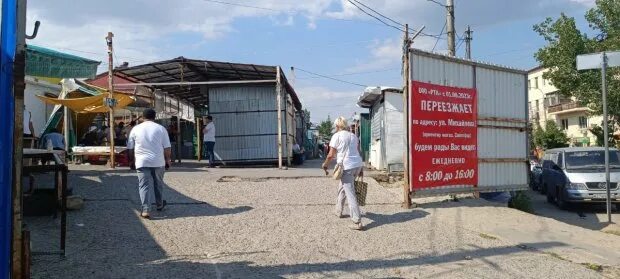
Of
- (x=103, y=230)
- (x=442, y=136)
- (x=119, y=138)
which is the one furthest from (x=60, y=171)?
(x=119, y=138)

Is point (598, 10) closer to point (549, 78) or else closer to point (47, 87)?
point (549, 78)

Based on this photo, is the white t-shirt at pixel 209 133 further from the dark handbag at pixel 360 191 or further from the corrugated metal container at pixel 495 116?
the dark handbag at pixel 360 191

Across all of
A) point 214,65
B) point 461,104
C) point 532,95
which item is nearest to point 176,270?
point 461,104

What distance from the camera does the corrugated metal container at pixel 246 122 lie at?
1731 centimetres

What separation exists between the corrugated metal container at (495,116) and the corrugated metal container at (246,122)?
7.46 metres

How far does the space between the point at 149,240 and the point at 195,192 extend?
3.43 meters

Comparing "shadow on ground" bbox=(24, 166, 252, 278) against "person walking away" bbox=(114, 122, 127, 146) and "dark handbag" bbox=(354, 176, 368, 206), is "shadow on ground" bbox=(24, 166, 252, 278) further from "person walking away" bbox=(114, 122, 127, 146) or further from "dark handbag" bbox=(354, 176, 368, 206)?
"person walking away" bbox=(114, 122, 127, 146)

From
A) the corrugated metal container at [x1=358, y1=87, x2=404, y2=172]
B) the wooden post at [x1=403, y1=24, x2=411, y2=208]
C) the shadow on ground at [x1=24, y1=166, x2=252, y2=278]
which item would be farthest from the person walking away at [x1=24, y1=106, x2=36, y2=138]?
the corrugated metal container at [x1=358, y1=87, x2=404, y2=172]

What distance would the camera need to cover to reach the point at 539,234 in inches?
335

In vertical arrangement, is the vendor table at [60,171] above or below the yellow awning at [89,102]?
below

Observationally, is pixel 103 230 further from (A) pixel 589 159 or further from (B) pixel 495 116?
(A) pixel 589 159

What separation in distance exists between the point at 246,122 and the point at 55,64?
7.33 metres

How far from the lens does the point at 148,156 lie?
8.16 m

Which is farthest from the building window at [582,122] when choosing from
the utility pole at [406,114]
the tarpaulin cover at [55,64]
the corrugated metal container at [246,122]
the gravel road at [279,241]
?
the tarpaulin cover at [55,64]
